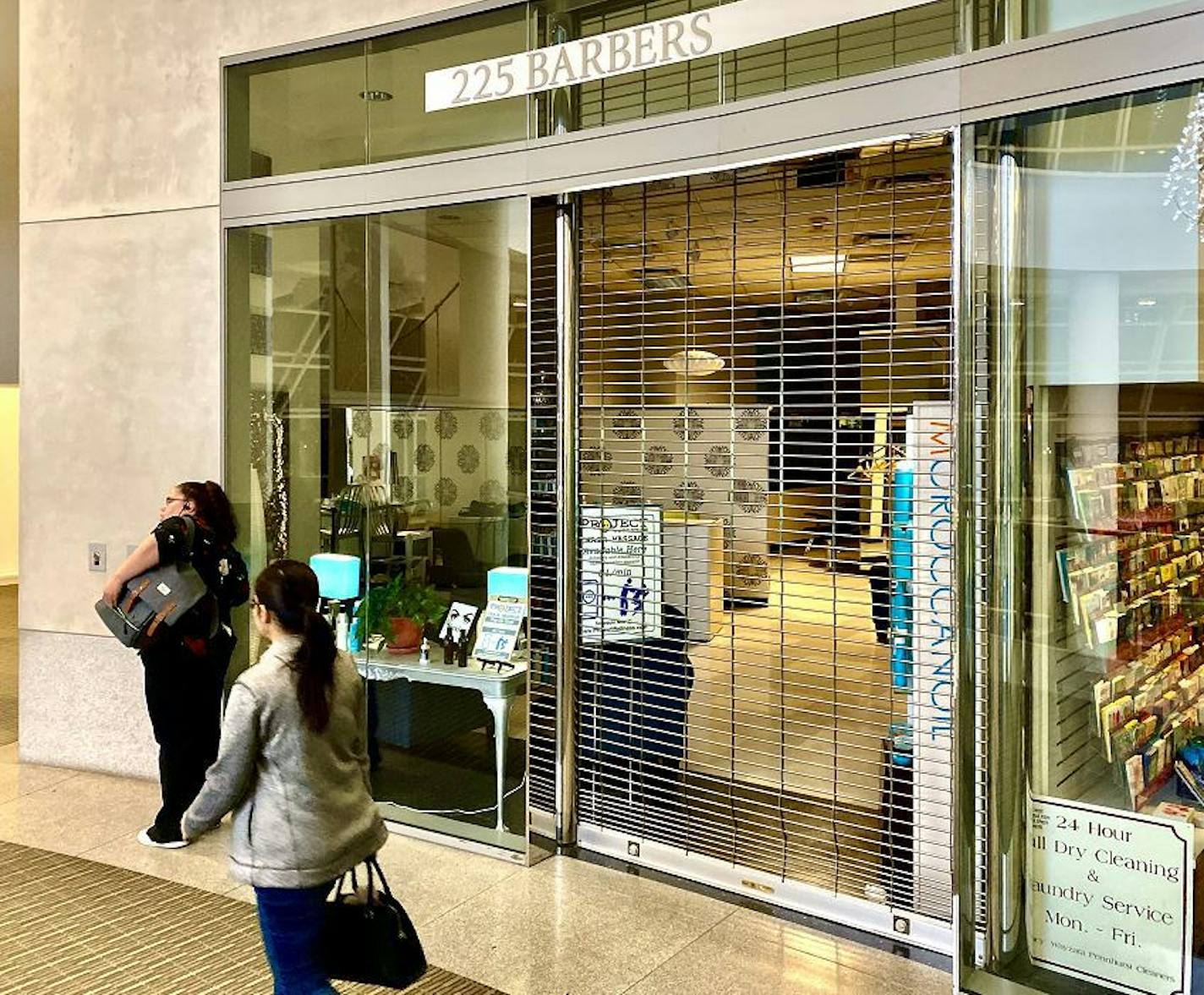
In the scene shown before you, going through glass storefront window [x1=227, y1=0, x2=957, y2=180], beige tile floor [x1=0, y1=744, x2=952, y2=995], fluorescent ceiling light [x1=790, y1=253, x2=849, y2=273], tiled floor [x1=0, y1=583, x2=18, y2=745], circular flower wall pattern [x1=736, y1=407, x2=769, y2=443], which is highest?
glass storefront window [x1=227, y1=0, x2=957, y2=180]

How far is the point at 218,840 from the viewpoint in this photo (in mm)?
4660

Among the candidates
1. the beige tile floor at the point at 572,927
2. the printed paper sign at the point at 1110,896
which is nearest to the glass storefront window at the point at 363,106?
the beige tile floor at the point at 572,927

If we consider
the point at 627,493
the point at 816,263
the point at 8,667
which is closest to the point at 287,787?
the point at 627,493

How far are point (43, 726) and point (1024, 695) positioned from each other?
15.7 feet

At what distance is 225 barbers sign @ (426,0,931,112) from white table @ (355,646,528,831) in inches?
88.8

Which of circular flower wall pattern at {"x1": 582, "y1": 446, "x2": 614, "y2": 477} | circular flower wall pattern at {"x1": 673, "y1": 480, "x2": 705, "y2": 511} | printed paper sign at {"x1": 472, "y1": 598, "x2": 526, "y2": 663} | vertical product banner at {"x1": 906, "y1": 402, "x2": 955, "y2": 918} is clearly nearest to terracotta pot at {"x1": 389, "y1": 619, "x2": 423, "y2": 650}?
printed paper sign at {"x1": 472, "y1": 598, "x2": 526, "y2": 663}

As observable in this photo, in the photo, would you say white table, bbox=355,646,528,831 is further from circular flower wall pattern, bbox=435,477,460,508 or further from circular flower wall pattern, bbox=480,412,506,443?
circular flower wall pattern, bbox=480,412,506,443

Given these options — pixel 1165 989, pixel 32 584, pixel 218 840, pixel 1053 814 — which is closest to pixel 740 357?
pixel 1053 814

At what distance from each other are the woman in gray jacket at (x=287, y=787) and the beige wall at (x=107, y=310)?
2.75 m

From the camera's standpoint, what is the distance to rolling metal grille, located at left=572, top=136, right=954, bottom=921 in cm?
376

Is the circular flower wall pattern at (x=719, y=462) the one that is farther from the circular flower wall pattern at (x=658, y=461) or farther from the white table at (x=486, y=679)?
the white table at (x=486, y=679)

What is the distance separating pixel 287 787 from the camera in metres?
2.66

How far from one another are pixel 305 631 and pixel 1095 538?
2167 mm

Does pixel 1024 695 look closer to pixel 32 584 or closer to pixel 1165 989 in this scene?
pixel 1165 989
